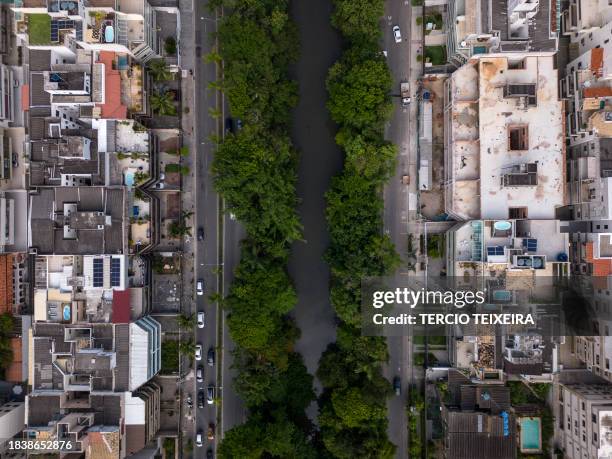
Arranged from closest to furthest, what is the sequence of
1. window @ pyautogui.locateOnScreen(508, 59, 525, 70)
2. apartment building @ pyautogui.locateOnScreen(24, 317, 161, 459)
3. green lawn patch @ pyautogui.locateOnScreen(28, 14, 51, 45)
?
green lawn patch @ pyautogui.locateOnScreen(28, 14, 51, 45)
apartment building @ pyautogui.locateOnScreen(24, 317, 161, 459)
window @ pyautogui.locateOnScreen(508, 59, 525, 70)

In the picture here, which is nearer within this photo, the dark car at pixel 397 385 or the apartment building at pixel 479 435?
the apartment building at pixel 479 435

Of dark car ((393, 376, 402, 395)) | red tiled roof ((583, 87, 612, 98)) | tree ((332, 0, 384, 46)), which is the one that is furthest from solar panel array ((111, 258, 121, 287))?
red tiled roof ((583, 87, 612, 98))

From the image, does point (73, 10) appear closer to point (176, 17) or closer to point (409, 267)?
point (176, 17)

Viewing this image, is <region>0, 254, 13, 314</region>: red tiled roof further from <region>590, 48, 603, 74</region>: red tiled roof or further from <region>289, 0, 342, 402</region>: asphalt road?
<region>590, 48, 603, 74</region>: red tiled roof

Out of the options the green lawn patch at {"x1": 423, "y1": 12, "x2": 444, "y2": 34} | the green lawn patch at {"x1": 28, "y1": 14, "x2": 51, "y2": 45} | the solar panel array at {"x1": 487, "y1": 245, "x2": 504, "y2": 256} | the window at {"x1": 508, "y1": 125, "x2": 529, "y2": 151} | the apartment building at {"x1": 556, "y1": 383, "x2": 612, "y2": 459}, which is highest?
the green lawn patch at {"x1": 423, "y1": 12, "x2": 444, "y2": 34}

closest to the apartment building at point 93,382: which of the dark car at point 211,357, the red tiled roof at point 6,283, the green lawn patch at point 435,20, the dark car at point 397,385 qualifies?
the dark car at point 211,357

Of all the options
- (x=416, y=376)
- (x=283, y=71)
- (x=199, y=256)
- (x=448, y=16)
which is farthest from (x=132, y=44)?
(x=416, y=376)

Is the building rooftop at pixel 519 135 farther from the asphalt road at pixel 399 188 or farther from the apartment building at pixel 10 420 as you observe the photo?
the apartment building at pixel 10 420
